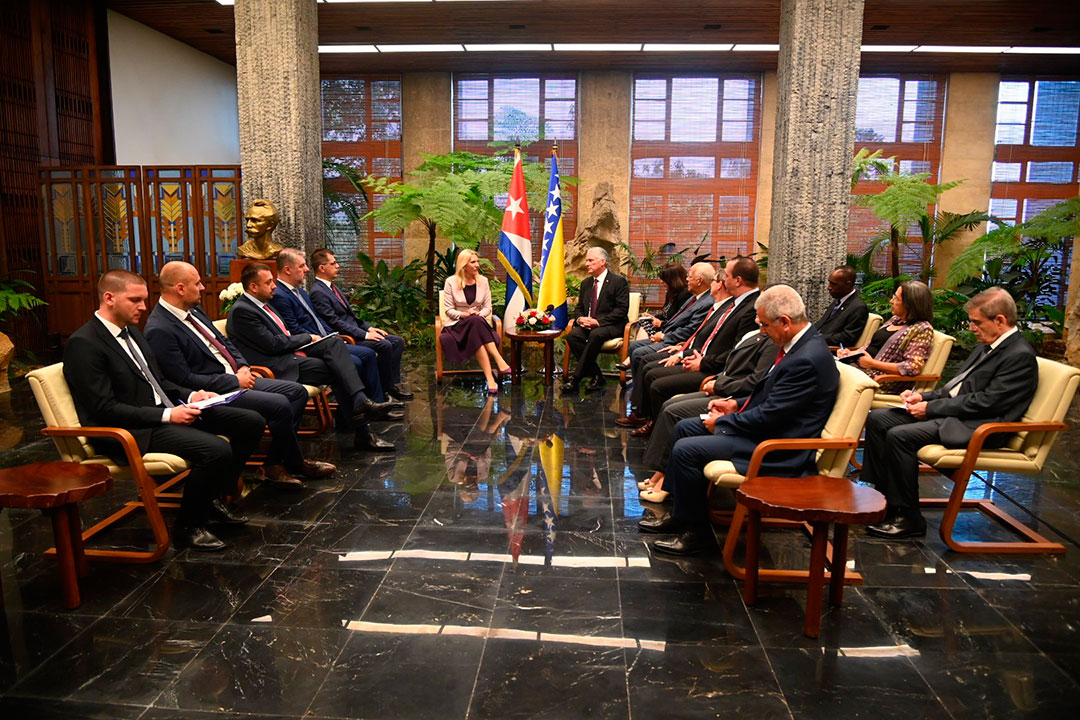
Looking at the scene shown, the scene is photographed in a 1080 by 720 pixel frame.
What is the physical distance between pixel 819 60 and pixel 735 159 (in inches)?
232

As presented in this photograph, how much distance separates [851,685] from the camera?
2918mm

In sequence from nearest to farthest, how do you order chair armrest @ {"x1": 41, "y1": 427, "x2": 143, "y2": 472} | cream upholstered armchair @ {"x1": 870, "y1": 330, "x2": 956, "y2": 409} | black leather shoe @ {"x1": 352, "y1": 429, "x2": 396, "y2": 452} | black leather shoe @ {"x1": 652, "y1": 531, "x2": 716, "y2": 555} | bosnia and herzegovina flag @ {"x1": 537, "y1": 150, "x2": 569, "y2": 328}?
chair armrest @ {"x1": 41, "y1": 427, "x2": 143, "y2": 472}
black leather shoe @ {"x1": 652, "y1": 531, "x2": 716, "y2": 555}
cream upholstered armchair @ {"x1": 870, "y1": 330, "x2": 956, "y2": 409}
black leather shoe @ {"x1": 352, "y1": 429, "x2": 396, "y2": 452}
bosnia and herzegovina flag @ {"x1": 537, "y1": 150, "x2": 569, "y2": 328}

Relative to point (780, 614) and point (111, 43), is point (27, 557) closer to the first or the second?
point (780, 614)

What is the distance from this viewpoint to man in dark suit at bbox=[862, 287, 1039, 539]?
420 cm

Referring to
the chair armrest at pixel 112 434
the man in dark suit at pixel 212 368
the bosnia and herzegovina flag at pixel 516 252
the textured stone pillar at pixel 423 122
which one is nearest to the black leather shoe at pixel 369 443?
the man in dark suit at pixel 212 368

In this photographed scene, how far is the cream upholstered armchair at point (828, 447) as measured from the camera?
3.72 meters

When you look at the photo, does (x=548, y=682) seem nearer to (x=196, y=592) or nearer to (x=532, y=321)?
(x=196, y=592)

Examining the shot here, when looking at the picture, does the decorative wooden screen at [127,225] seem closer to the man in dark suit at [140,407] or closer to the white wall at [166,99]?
the white wall at [166,99]

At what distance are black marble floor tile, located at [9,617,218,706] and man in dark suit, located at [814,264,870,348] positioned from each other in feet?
17.4

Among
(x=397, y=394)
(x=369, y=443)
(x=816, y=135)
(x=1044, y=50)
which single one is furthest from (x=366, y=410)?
(x=1044, y=50)

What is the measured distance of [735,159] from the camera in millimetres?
13773

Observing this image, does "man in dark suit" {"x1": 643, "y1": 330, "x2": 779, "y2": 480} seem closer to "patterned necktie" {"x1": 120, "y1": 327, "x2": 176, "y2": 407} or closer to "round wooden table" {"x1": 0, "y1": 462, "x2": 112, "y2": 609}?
"patterned necktie" {"x1": 120, "y1": 327, "x2": 176, "y2": 407}

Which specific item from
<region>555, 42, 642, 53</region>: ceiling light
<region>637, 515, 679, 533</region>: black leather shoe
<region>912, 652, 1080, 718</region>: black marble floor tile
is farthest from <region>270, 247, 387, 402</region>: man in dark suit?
<region>555, 42, 642, 53</region>: ceiling light

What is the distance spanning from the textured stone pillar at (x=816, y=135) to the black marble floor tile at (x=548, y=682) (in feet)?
19.7
